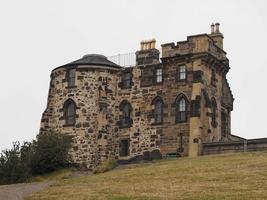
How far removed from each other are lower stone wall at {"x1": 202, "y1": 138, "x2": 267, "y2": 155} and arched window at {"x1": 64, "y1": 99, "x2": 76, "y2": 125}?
1068 centimetres

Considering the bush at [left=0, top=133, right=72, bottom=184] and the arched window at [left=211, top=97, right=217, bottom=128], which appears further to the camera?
the arched window at [left=211, top=97, right=217, bottom=128]

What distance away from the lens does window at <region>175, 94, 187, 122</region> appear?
44.5 m

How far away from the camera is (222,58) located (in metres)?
47.8

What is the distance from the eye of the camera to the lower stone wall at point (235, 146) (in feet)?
135

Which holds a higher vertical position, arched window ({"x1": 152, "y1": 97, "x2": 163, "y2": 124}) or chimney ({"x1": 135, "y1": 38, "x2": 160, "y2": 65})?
chimney ({"x1": 135, "y1": 38, "x2": 160, "y2": 65})

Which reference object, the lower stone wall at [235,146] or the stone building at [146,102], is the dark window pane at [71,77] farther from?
the lower stone wall at [235,146]

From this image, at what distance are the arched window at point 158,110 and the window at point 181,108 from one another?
1437mm

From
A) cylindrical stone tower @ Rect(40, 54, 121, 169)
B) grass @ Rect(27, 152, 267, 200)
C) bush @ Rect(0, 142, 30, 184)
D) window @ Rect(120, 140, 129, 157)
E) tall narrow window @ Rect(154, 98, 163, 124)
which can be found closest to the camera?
grass @ Rect(27, 152, 267, 200)

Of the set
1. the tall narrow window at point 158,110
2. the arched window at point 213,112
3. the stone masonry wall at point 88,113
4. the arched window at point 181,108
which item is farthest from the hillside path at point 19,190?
the arched window at point 213,112

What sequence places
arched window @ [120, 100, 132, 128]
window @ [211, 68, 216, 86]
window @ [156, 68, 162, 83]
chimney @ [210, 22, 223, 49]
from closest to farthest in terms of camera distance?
window @ [211, 68, 216, 86] < window @ [156, 68, 162, 83] < arched window @ [120, 100, 132, 128] < chimney @ [210, 22, 223, 49]

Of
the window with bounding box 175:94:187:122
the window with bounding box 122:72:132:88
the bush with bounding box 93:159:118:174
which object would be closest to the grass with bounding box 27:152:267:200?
the bush with bounding box 93:159:118:174

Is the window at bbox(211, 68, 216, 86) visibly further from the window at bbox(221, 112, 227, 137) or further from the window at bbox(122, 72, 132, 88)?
the window at bbox(122, 72, 132, 88)

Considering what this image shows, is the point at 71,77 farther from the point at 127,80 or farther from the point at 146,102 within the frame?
the point at 146,102

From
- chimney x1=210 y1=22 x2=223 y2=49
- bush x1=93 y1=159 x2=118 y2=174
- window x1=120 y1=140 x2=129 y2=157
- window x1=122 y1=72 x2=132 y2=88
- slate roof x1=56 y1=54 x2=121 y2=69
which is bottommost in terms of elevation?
bush x1=93 y1=159 x2=118 y2=174
